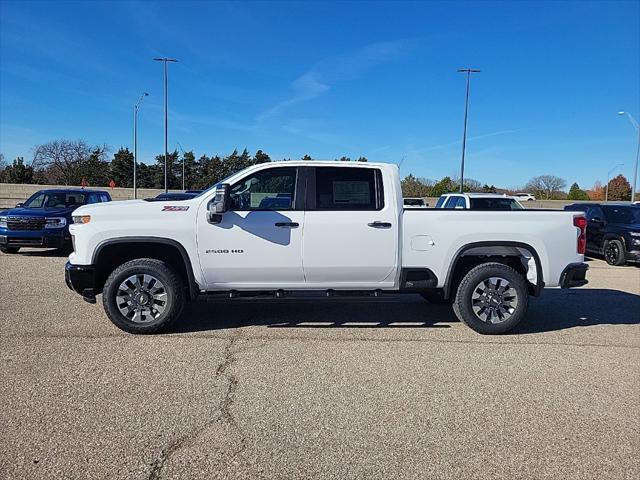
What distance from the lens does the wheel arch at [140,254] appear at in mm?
5434

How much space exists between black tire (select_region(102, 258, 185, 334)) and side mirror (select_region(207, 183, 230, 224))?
814mm

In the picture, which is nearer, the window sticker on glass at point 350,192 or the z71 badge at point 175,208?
the z71 badge at point 175,208

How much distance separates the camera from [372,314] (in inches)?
261

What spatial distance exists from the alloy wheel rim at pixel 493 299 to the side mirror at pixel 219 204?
3.15m

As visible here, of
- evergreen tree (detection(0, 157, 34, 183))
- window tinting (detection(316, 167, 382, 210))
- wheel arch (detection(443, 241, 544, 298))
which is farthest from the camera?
evergreen tree (detection(0, 157, 34, 183))

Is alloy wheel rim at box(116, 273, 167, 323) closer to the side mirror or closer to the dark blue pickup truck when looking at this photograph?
the side mirror

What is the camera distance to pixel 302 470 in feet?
Result: 9.57

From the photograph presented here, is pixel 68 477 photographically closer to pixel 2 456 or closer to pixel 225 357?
pixel 2 456

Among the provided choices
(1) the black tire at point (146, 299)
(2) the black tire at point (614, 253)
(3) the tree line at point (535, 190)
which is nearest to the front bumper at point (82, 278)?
(1) the black tire at point (146, 299)

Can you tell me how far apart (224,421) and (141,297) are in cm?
249

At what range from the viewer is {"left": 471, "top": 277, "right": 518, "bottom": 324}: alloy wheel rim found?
582 centimetres

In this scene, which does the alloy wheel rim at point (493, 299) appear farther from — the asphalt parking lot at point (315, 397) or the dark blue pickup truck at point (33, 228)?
the dark blue pickup truck at point (33, 228)

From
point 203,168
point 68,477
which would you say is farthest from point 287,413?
point 203,168

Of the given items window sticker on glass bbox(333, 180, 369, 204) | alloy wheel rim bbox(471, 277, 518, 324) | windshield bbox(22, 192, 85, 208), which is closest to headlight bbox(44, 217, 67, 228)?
windshield bbox(22, 192, 85, 208)
